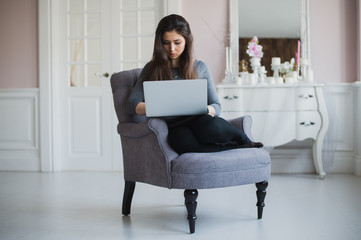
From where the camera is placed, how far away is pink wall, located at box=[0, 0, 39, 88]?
417 centimetres

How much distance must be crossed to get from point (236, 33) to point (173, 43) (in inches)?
68.6

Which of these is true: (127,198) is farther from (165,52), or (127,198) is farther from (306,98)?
(306,98)

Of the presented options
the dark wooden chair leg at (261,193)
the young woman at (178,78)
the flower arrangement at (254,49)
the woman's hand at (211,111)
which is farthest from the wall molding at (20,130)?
the dark wooden chair leg at (261,193)

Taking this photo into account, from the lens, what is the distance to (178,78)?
235cm

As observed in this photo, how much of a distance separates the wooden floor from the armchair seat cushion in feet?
0.77

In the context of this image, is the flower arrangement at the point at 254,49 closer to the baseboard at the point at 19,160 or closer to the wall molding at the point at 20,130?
the wall molding at the point at 20,130

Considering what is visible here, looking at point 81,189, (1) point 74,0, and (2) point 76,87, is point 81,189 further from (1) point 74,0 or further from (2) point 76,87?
(1) point 74,0

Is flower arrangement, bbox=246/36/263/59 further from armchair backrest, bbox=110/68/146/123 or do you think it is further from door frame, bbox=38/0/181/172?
door frame, bbox=38/0/181/172

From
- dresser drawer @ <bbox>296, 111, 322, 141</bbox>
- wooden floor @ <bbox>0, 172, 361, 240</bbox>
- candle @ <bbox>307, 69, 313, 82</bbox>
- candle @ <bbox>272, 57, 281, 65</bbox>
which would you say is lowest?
wooden floor @ <bbox>0, 172, 361, 240</bbox>

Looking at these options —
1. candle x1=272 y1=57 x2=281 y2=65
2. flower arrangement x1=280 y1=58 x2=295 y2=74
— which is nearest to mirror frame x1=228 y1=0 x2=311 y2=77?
flower arrangement x1=280 y1=58 x2=295 y2=74

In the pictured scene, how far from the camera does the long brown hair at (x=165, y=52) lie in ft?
7.45

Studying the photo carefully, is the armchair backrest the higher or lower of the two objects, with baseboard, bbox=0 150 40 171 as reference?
higher

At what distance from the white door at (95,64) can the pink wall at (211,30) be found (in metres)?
0.43

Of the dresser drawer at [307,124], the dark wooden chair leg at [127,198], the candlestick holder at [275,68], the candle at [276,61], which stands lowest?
the dark wooden chair leg at [127,198]
